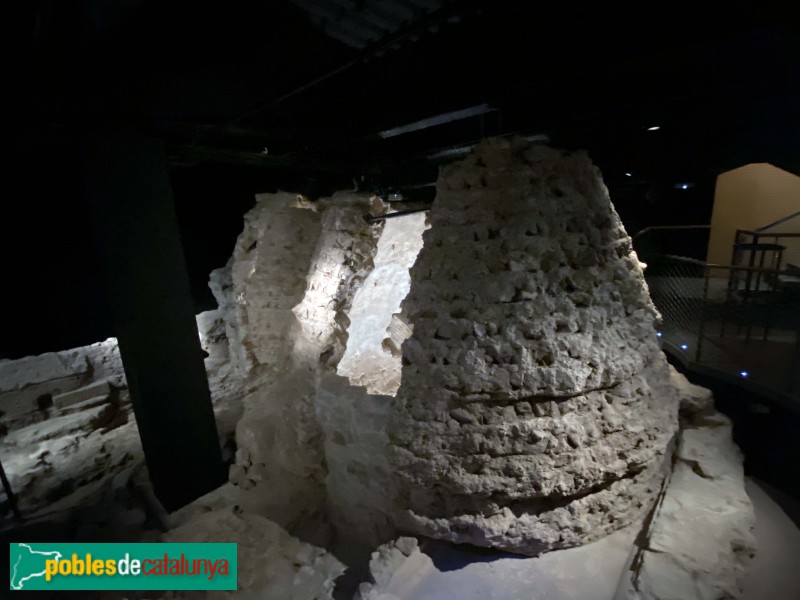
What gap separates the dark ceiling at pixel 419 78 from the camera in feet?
6.49

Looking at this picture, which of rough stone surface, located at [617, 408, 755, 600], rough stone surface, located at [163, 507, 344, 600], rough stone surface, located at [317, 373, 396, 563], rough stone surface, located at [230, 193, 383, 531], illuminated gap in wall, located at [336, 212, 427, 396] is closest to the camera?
rough stone surface, located at [617, 408, 755, 600]

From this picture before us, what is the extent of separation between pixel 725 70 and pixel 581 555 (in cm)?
327

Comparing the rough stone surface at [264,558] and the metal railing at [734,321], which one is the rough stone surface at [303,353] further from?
the metal railing at [734,321]

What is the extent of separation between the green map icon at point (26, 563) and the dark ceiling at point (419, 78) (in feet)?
12.1

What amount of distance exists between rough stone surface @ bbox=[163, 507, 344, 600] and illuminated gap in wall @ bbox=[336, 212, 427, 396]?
6.47 ft

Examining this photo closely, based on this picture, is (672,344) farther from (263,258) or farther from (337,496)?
(263,258)

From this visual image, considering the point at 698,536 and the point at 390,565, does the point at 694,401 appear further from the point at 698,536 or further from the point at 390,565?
the point at 390,565

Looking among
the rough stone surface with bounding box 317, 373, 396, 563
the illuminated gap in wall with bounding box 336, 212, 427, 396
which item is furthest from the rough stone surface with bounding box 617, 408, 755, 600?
the illuminated gap in wall with bounding box 336, 212, 427, 396

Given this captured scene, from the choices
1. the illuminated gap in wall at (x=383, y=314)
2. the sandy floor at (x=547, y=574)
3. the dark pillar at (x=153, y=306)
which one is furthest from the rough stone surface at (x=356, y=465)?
the dark pillar at (x=153, y=306)

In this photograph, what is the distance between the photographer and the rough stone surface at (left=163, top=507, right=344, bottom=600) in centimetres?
381

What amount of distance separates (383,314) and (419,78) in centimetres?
254

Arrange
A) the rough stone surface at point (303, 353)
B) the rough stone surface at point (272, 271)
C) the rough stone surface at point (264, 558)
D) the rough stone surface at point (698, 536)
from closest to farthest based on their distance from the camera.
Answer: the rough stone surface at point (698, 536)
the rough stone surface at point (264, 558)
the rough stone surface at point (303, 353)
the rough stone surface at point (272, 271)

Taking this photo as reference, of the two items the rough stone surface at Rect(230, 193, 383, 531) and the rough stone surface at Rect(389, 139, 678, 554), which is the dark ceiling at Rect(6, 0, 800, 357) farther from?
the rough stone surface at Rect(230, 193, 383, 531)

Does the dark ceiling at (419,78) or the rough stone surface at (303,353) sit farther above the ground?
the dark ceiling at (419,78)
